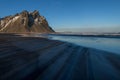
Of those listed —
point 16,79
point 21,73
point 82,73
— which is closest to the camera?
point 16,79

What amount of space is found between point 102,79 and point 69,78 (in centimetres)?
178

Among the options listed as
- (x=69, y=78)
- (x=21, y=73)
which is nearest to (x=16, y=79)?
(x=21, y=73)

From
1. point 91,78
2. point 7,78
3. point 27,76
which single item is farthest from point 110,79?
point 7,78

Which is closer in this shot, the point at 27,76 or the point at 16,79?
the point at 16,79

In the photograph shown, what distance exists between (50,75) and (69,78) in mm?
1091

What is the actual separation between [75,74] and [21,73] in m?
2.98

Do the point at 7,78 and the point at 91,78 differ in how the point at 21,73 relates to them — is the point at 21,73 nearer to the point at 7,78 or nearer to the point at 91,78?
the point at 7,78

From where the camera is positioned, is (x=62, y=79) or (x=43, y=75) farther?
(x=43, y=75)

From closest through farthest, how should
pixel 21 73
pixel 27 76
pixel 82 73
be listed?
1. pixel 27 76
2. pixel 21 73
3. pixel 82 73

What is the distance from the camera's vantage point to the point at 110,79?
9586mm

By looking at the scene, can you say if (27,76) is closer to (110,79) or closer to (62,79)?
(62,79)

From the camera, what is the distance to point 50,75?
31.5 ft

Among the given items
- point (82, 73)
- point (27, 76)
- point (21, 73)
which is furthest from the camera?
point (82, 73)

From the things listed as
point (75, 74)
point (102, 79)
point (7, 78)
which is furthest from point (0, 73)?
point (102, 79)
